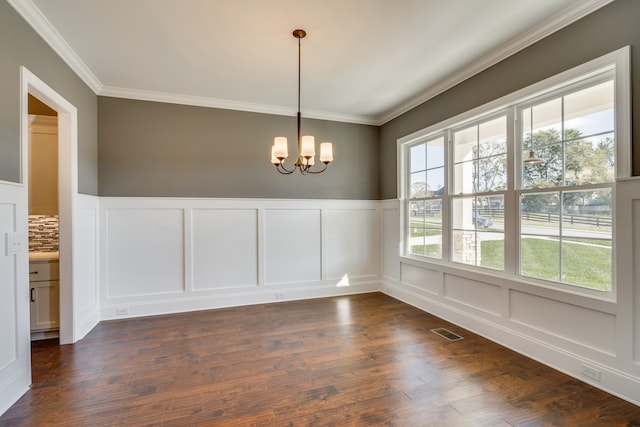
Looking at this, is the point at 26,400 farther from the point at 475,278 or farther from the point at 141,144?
the point at 475,278

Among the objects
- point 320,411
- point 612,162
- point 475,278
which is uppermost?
point 612,162

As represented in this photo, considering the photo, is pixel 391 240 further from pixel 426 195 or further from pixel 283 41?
pixel 283 41

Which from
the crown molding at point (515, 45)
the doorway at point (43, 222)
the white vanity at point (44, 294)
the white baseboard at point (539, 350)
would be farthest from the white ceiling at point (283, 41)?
the white baseboard at point (539, 350)

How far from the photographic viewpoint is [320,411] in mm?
2094

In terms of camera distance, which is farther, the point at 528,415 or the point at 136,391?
the point at 136,391

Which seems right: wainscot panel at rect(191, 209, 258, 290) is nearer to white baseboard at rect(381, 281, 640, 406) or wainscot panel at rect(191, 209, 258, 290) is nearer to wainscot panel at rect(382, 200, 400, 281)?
wainscot panel at rect(382, 200, 400, 281)

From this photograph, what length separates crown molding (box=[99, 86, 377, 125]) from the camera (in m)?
3.96

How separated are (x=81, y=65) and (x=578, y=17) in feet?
15.5

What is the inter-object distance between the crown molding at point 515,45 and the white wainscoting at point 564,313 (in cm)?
140

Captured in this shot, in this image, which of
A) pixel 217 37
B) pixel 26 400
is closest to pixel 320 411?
pixel 26 400

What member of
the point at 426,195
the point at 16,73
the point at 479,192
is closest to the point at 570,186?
the point at 479,192

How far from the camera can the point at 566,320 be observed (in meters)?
2.57

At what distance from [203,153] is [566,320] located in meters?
4.52

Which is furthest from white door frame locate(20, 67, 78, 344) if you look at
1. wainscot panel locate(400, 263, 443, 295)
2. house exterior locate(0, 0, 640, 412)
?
wainscot panel locate(400, 263, 443, 295)
